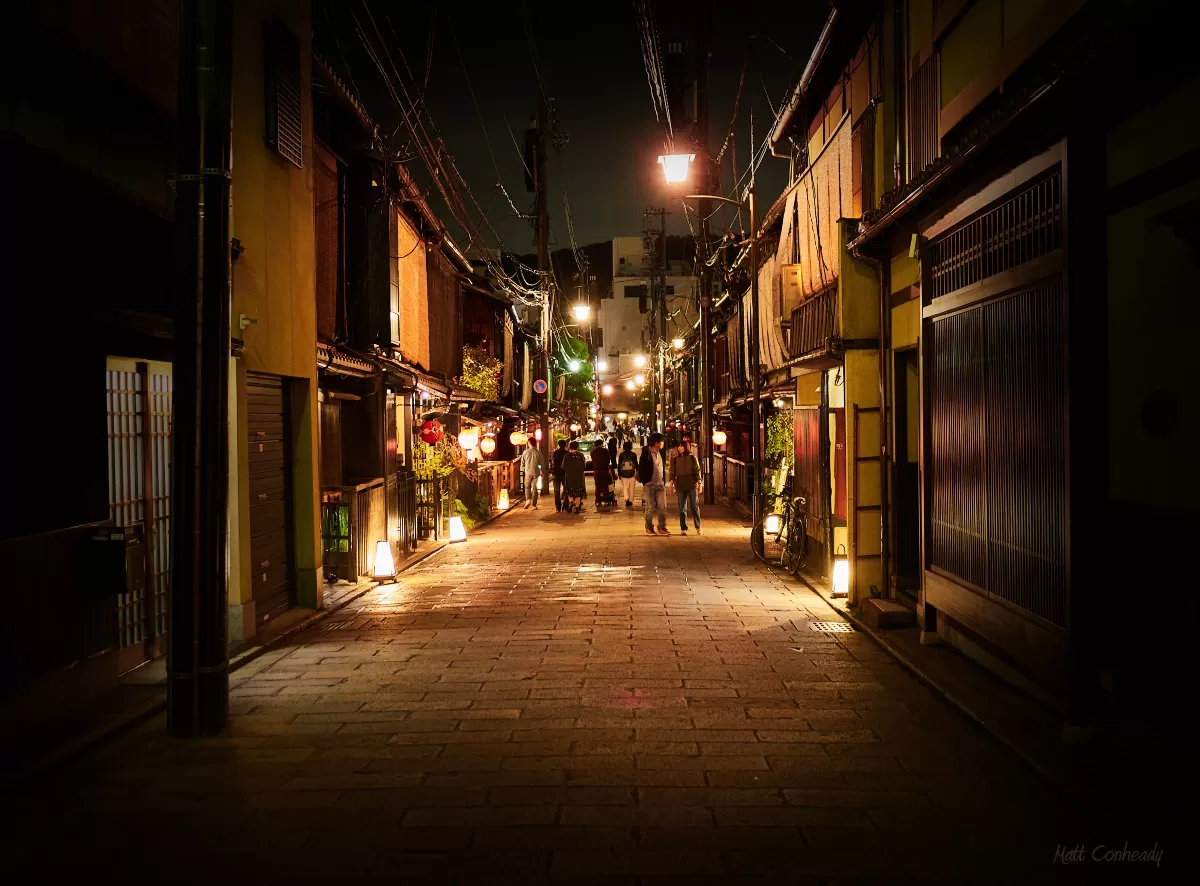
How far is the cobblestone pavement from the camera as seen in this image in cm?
504

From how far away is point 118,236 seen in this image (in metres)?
9.34

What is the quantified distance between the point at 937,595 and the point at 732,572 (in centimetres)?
679

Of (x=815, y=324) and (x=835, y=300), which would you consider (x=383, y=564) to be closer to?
(x=815, y=324)

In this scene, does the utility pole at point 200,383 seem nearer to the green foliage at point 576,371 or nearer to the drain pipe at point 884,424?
the drain pipe at point 884,424

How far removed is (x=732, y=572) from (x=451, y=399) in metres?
14.3

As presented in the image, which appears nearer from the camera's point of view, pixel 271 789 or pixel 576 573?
pixel 271 789

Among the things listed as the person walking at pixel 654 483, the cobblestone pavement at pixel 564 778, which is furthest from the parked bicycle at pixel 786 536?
the cobblestone pavement at pixel 564 778

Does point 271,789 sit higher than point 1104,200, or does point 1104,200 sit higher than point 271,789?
point 1104,200

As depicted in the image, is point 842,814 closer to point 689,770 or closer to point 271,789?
point 689,770

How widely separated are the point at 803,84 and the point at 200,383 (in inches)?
548

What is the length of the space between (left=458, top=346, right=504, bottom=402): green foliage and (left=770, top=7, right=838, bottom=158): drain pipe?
15.2 m

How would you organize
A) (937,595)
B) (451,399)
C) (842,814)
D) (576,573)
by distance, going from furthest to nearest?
(451,399) → (576,573) → (937,595) → (842,814)

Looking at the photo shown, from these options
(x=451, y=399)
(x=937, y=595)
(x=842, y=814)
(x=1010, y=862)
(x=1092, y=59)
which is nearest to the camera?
(x=1010, y=862)

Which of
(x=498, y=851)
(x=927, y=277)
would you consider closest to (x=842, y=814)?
(x=498, y=851)
